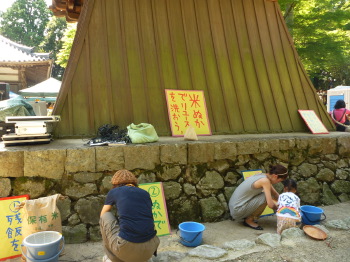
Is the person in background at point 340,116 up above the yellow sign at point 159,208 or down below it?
above

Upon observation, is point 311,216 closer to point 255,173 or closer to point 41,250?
point 255,173

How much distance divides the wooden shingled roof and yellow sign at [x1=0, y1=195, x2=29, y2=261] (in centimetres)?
145

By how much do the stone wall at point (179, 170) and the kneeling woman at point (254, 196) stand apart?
0.34m

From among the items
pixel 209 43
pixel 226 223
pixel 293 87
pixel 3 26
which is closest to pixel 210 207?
pixel 226 223

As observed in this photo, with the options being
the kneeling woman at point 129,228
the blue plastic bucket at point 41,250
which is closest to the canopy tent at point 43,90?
the blue plastic bucket at point 41,250

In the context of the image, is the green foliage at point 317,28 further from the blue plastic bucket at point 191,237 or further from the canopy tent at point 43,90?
the canopy tent at point 43,90

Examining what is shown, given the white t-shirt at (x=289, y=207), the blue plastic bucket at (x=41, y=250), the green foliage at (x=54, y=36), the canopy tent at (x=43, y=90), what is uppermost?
the green foliage at (x=54, y=36)

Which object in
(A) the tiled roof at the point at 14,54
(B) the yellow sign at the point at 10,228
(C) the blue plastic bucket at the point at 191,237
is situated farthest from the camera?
(A) the tiled roof at the point at 14,54

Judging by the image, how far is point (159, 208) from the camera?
12.8 feet

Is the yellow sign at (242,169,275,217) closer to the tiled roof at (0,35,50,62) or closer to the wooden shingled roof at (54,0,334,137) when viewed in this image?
the wooden shingled roof at (54,0,334,137)

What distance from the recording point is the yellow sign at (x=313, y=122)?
6.04 metres

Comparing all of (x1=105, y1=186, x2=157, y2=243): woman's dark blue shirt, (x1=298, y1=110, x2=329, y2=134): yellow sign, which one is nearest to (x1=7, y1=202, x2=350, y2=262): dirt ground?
(x1=105, y1=186, x2=157, y2=243): woman's dark blue shirt

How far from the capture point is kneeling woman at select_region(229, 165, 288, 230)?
395 centimetres

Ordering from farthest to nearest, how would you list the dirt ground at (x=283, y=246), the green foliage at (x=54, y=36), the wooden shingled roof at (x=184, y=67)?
the green foliage at (x=54, y=36)
the wooden shingled roof at (x=184, y=67)
the dirt ground at (x=283, y=246)
